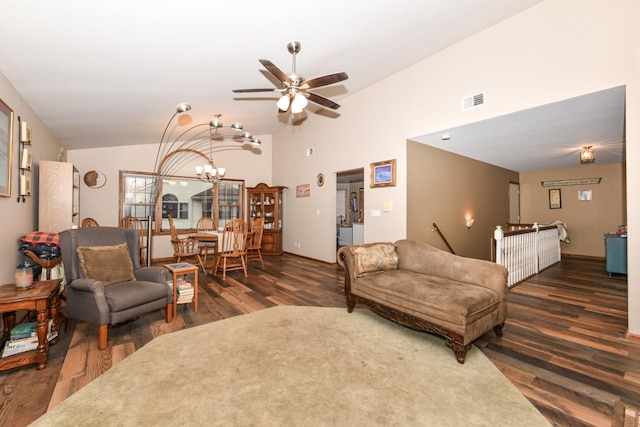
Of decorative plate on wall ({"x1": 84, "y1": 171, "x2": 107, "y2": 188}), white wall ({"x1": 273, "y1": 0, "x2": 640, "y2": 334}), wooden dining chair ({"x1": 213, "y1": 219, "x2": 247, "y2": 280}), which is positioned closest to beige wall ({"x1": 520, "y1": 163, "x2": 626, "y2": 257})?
white wall ({"x1": 273, "y1": 0, "x2": 640, "y2": 334})

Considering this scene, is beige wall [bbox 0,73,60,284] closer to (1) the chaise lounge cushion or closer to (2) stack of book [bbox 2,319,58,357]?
(2) stack of book [bbox 2,319,58,357]

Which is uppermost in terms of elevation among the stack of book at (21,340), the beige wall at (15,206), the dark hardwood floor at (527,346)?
the beige wall at (15,206)

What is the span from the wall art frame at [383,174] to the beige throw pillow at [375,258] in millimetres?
1745

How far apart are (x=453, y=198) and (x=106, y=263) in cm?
567

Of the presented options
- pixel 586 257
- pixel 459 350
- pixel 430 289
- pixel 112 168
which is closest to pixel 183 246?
pixel 112 168

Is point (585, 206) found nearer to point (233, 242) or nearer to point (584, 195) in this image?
point (584, 195)

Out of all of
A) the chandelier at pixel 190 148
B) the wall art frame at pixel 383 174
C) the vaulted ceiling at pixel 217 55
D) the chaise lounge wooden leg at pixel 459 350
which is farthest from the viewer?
the chandelier at pixel 190 148

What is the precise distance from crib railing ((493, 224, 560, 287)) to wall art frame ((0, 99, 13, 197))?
5.84m

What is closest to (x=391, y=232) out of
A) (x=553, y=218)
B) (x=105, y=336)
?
(x=105, y=336)

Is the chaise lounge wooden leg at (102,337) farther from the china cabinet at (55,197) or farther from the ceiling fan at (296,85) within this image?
the ceiling fan at (296,85)

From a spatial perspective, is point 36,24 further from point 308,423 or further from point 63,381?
point 308,423

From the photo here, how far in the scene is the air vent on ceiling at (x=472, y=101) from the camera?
12.1ft

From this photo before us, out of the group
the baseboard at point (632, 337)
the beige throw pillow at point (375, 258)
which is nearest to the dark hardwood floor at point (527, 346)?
the baseboard at point (632, 337)

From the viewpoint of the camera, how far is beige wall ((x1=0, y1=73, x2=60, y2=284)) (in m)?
2.81
